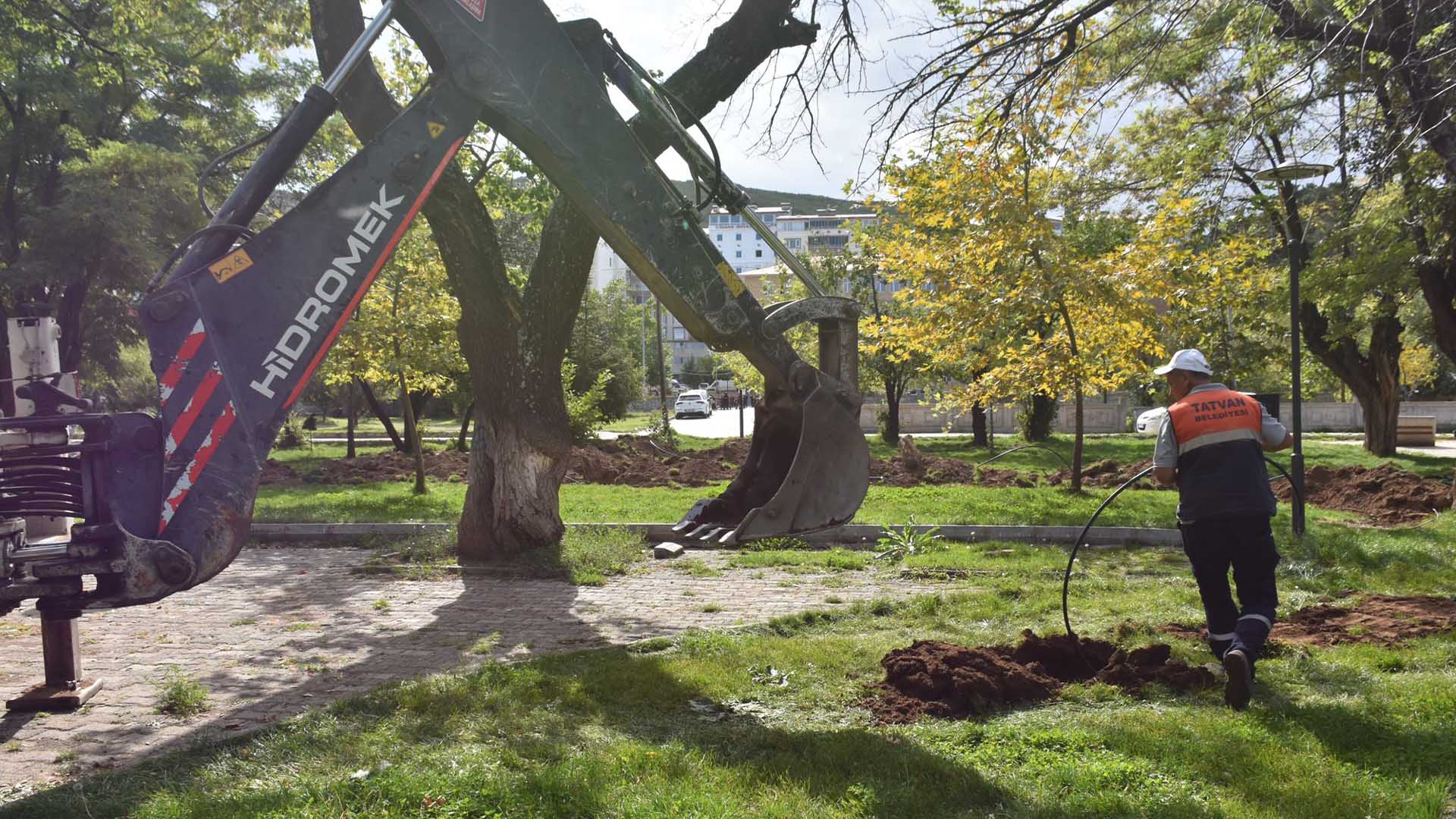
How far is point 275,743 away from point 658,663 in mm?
2261

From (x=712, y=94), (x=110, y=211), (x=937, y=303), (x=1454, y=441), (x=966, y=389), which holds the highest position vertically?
(x=110, y=211)

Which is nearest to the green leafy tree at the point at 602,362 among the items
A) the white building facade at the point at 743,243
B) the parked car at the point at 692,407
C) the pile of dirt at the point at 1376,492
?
the parked car at the point at 692,407

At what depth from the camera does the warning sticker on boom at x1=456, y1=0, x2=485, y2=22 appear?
5.12m

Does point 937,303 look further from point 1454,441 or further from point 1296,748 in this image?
point 1454,441

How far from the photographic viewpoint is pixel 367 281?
486 cm

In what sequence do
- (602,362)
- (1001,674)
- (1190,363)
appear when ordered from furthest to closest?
1. (602,362)
2. (1190,363)
3. (1001,674)

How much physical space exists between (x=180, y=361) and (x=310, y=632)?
3690 millimetres

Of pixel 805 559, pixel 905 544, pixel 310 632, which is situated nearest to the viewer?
pixel 310 632

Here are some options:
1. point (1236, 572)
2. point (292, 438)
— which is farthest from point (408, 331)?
point (292, 438)

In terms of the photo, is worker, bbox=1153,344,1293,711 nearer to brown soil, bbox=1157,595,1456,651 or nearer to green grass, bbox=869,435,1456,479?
brown soil, bbox=1157,595,1456,651

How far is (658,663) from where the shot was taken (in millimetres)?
6105

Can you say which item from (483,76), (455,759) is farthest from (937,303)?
(455,759)

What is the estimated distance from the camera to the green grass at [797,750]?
385 centimetres

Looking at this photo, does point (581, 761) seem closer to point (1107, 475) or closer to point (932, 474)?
point (932, 474)
